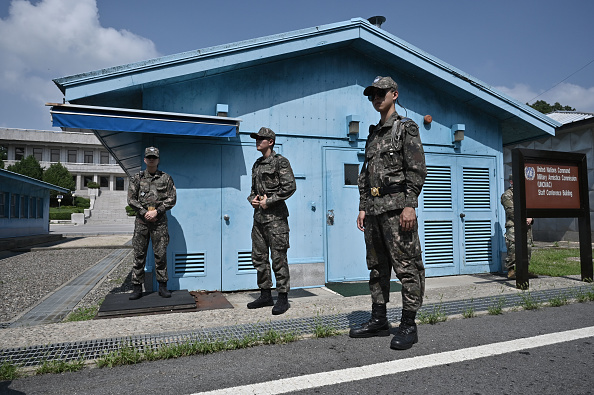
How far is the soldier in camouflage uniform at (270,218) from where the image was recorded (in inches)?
182

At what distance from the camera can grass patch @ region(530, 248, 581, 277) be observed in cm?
745

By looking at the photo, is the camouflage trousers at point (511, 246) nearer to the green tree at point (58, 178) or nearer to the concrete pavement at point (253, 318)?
the concrete pavement at point (253, 318)

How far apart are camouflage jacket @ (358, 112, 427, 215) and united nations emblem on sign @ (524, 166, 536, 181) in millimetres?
3627

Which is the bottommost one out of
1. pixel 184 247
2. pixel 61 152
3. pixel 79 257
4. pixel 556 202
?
pixel 79 257

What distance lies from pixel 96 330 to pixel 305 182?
3878 mm

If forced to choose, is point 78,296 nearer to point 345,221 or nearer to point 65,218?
point 345,221

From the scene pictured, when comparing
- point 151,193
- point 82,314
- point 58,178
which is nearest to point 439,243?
point 151,193

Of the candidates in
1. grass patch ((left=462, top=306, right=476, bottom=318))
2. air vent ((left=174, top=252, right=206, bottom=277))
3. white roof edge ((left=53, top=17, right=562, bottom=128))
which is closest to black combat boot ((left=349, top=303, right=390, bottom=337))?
grass patch ((left=462, top=306, right=476, bottom=318))

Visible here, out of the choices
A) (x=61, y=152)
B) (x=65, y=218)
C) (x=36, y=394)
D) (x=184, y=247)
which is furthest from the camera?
(x=61, y=152)

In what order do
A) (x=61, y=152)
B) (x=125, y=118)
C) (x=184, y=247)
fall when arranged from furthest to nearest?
(x=61, y=152) → (x=184, y=247) → (x=125, y=118)

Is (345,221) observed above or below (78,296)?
above

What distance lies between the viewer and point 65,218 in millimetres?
36719

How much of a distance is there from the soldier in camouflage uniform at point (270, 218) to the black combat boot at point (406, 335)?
1669 mm

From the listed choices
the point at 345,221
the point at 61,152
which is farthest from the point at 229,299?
the point at 61,152
